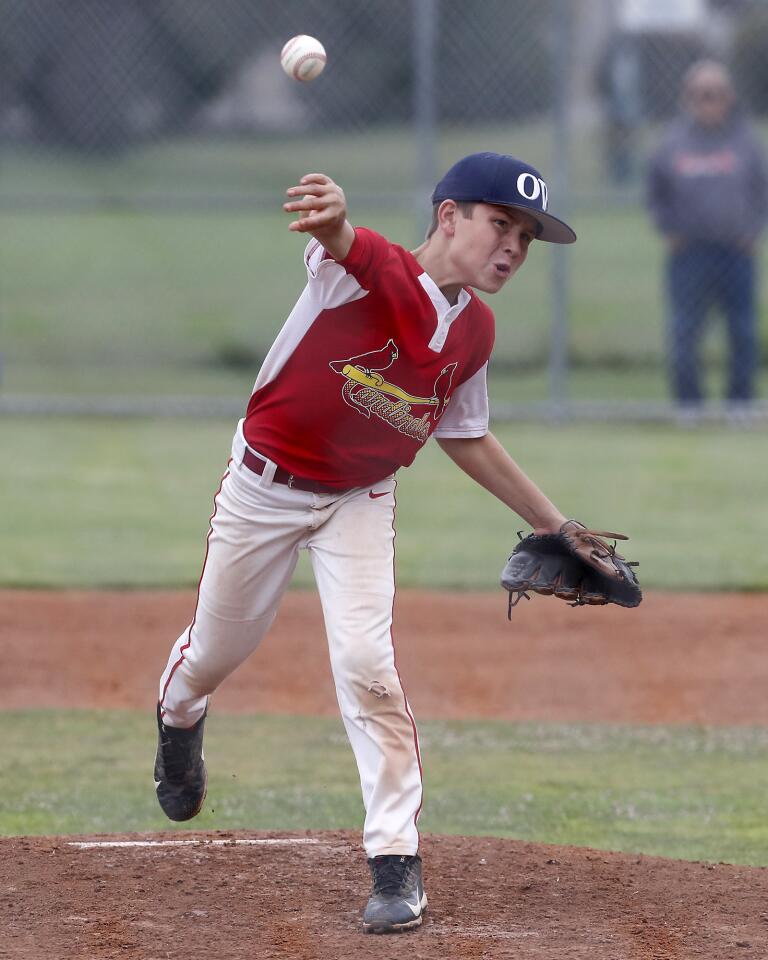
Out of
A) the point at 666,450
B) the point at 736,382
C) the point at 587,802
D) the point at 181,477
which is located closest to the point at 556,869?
the point at 587,802

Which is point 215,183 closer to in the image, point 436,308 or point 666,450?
point 666,450

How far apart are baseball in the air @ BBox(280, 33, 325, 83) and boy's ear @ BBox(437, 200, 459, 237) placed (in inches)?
17.4

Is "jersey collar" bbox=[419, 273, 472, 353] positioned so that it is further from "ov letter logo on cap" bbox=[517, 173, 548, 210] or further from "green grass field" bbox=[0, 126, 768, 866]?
"green grass field" bbox=[0, 126, 768, 866]

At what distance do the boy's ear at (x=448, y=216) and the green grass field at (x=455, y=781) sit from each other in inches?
72.0

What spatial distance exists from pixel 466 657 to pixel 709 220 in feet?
19.3

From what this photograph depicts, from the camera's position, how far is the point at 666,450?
11.5m

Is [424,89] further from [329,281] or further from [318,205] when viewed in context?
[318,205]

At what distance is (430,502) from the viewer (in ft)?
32.9

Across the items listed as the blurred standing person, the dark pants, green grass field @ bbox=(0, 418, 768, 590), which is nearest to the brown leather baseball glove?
green grass field @ bbox=(0, 418, 768, 590)

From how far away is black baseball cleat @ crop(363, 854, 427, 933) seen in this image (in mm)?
3682

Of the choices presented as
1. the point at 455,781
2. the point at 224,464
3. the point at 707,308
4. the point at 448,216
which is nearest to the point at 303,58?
the point at 448,216

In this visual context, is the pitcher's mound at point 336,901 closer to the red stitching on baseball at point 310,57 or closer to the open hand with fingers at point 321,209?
the open hand with fingers at point 321,209

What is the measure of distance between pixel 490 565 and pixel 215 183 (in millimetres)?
8640

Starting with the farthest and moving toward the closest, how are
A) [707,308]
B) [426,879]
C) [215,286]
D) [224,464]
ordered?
[215,286] → [707,308] → [224,464] → [426,879]
